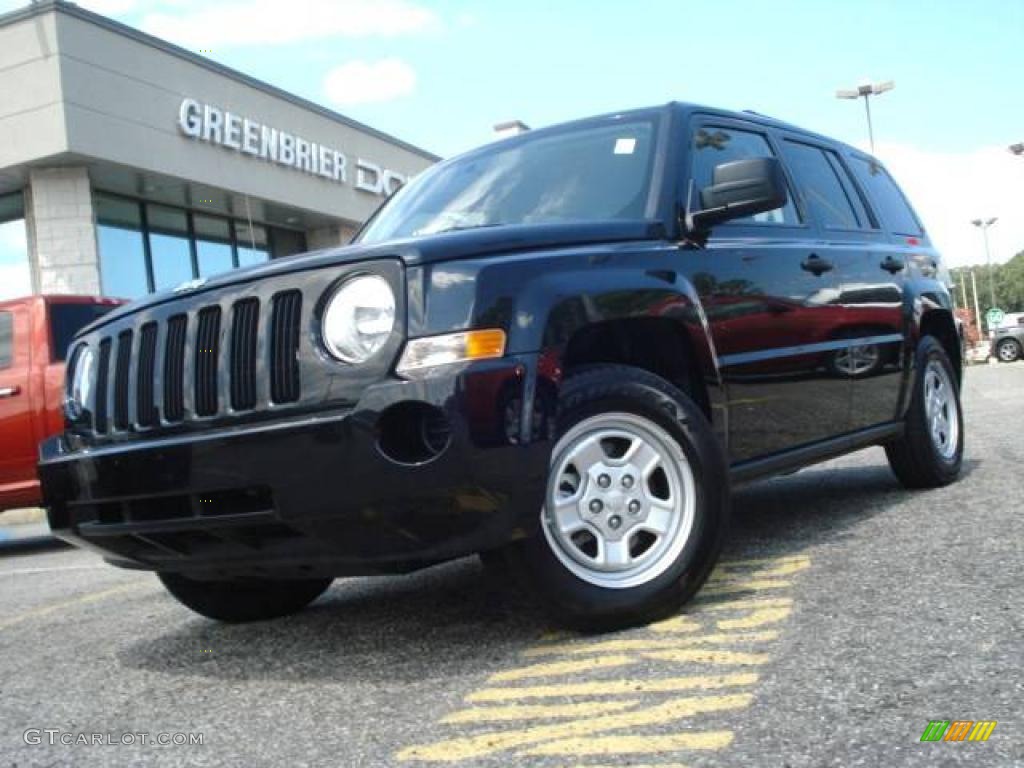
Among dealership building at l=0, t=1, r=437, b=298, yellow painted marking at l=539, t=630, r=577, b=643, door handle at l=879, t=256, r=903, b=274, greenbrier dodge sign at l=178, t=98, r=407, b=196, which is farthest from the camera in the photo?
greenbrier dodge sign at l=178, t=98, r=407, b=196

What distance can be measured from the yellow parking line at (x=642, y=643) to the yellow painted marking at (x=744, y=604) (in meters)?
0.29

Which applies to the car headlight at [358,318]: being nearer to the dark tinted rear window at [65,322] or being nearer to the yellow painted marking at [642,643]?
the yellow painted marking at [642,643]

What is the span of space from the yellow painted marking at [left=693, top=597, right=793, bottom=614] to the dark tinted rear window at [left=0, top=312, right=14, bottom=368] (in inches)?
242

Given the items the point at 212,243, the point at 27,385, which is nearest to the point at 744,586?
the point at 27,385

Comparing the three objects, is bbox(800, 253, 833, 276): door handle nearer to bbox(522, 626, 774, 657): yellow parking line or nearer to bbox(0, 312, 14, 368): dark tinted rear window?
bbox(522, 626, 774, 657): yellow parking line

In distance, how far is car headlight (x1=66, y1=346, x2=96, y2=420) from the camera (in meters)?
3.51

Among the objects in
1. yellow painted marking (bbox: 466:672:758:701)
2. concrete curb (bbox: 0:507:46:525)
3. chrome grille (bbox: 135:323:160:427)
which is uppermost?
chrome grille (bbox: 135:323:160:427)

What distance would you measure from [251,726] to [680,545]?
131 centimetres

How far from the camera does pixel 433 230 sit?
3.91 meters

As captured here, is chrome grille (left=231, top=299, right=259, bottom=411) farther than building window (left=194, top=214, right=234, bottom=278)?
No

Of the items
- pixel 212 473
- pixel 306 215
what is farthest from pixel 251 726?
pixel 306 215

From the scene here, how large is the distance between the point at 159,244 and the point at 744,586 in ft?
53.1

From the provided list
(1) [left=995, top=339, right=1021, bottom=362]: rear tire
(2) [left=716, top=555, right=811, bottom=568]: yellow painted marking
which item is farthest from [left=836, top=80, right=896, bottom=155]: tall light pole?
(2) [left=716, top=555, right=811, bottom=568]: yellow painted marking

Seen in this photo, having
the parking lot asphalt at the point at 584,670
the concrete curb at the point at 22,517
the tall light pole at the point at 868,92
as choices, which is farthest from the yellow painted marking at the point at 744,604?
the tall light pole at the point at 868,92
